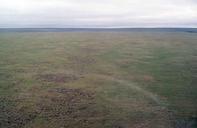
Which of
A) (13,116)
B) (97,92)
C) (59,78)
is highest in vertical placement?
(59,78)

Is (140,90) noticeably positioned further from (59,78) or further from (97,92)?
(59,78)

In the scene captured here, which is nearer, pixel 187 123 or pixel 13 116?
pixel 187 123

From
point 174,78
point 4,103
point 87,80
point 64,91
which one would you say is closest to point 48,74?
point 87,80

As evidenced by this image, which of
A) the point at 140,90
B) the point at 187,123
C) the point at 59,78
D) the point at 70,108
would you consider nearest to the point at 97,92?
the point at 140,90

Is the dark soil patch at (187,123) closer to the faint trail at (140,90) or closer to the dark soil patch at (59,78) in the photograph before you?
the faint trail at (140,90)

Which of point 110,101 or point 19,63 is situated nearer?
point 110,101

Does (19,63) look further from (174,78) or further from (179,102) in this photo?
(179,102)

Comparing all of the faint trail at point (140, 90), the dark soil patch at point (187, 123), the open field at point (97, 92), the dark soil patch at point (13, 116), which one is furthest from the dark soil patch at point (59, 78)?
the dark soil patch at point (187, 123)

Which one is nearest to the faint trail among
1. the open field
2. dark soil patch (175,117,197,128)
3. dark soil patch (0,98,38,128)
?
the open field
